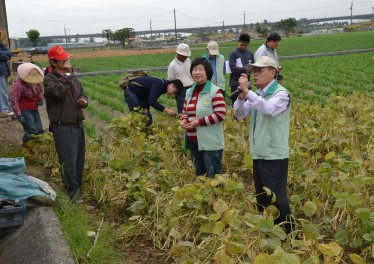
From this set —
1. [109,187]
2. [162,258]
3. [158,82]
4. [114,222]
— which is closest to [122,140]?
[158,82]

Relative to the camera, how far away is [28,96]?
18.4ft

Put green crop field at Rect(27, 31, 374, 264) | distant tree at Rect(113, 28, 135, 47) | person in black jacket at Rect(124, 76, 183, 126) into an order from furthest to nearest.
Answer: distant tree at Rect(113, 28, 135, 47) < person in black jacket at Rect(124, 76, 183, 126) < green crop field at Rect(27, 31, 374, 264)

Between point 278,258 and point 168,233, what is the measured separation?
1.35m

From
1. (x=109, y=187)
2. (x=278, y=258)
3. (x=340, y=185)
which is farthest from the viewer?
(x=109, y=187)

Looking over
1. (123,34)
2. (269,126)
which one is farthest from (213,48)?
(123,34)

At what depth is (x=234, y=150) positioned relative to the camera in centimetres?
544

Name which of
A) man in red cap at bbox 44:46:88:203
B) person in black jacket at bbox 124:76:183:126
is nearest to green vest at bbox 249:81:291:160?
man in red cap at bbox 44:46:88:203

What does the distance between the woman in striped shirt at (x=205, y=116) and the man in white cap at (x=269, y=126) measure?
442 mm

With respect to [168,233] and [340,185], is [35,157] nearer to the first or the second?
[168,233]

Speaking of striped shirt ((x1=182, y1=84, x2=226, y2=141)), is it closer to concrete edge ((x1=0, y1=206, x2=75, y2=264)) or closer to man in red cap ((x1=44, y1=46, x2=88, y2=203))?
man in red cap ((x1=44, y1=46, x2=88, y2=203))

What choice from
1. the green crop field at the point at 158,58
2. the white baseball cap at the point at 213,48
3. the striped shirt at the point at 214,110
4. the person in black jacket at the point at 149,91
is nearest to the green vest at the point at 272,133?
the striped shirt at the point at 214,110

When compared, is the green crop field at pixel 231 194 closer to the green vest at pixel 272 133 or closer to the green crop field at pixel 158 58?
the green vest at pixel 272 133

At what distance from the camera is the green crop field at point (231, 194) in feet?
9.89

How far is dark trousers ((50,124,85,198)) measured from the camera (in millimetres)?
4254
